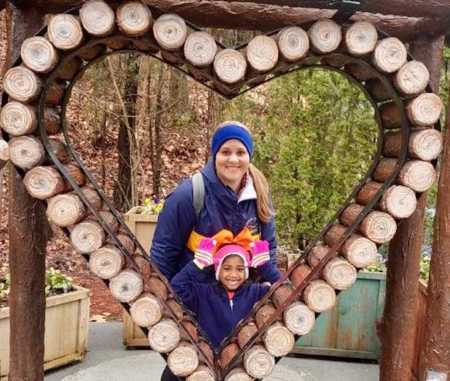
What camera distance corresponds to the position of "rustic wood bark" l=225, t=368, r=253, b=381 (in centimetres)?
196

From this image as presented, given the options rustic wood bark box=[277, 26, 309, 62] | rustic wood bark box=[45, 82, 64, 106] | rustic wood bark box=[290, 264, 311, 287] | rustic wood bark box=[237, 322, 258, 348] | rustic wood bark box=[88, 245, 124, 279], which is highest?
rustic wood bark box=[277, 26, 309, 62]

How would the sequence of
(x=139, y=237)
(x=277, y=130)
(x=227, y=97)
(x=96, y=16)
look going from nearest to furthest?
(x=96, y=16), (x=227, y=97), (x=139, y=237), (x=277, y=130)

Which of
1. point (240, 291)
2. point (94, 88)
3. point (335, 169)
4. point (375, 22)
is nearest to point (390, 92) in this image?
point (375, 22)

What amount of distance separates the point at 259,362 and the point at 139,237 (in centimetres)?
222

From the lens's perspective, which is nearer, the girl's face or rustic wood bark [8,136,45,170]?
rustic wood bark [8,136,45,170]

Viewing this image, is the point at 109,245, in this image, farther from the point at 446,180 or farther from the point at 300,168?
the point at 300,168

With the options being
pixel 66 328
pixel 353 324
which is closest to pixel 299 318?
pixel 353 324

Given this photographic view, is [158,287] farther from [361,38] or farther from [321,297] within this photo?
[361,38]

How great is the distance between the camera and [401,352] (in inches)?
90.3

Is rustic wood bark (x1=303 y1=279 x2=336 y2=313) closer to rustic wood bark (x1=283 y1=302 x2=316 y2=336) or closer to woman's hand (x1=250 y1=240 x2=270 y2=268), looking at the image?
rustic wood bark (x1=283 y1=302 x2=316 y2=336)

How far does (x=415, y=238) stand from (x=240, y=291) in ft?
2.43

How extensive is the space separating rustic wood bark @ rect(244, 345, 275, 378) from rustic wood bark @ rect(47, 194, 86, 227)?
77 cm

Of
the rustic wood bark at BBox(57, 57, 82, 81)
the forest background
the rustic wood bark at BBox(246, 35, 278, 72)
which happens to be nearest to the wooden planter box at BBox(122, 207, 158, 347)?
the forest background

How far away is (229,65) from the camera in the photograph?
172cm
